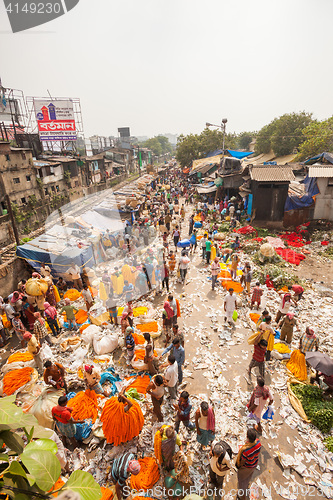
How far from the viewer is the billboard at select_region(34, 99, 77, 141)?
98.5ft

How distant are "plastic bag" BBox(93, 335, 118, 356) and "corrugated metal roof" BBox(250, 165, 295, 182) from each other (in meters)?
13.2

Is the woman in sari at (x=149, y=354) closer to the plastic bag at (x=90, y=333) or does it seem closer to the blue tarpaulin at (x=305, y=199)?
the plastic bag at (x=90, y=333)

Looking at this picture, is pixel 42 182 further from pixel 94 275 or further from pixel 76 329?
pixel 76 329

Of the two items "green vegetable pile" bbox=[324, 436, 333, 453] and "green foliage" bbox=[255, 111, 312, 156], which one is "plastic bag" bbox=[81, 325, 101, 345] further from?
"green foliage" bbox=[255, 111, 312, 156]

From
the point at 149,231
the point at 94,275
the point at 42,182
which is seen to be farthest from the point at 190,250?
the point at 42,182

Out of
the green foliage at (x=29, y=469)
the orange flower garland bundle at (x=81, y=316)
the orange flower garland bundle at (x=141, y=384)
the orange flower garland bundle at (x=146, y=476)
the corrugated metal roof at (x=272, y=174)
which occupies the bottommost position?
the orange flower garland bundle at (x=81, y=316)

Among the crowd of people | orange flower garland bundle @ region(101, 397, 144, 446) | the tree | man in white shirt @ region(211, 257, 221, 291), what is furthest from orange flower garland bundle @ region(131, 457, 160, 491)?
the tree

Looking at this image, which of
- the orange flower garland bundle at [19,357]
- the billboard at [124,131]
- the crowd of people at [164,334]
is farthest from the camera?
the billboard at [124,131]

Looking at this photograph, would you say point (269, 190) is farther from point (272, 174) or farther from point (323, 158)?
point (323, 158)

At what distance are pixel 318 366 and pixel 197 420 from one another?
2.94 m

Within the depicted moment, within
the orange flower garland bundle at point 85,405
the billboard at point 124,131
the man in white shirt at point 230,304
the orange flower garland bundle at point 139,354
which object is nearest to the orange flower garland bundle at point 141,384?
the orange flower garland bundle at point 139,354

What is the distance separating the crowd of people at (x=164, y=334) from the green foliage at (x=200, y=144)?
3015 cm

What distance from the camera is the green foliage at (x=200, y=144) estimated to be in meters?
40.7

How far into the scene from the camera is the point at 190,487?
4223 mm
